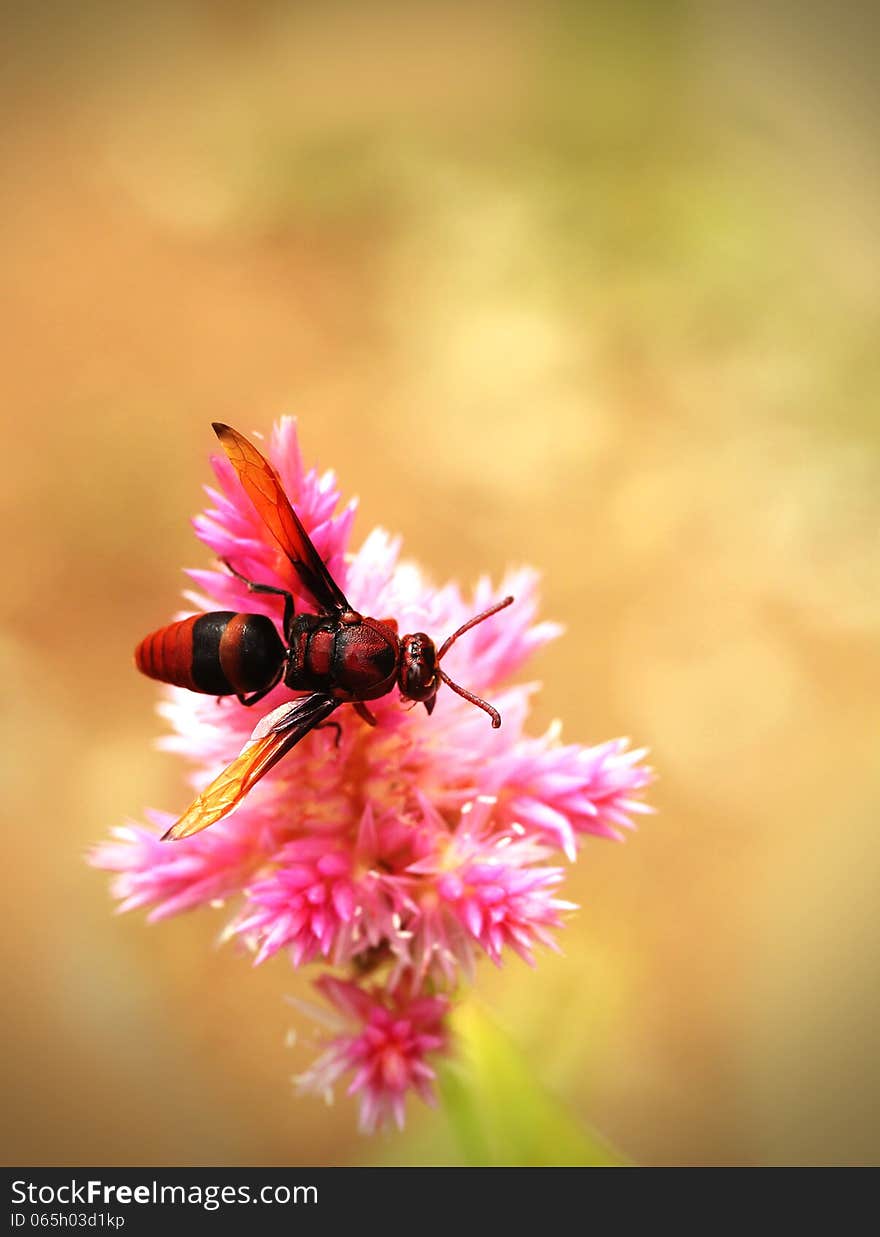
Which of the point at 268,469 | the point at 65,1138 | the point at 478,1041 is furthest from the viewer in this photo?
the point at 65,1138

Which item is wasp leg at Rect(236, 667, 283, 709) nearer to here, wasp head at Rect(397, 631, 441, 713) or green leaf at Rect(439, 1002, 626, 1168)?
wasp head at Rect(397, 631, 441, 713)

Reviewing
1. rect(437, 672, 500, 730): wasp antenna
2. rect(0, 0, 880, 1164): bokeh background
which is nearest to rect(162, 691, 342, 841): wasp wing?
rect(437, 672, 500, 730): wasp antenna

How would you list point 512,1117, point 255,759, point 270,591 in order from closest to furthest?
point 255,759, point 270,591, point 512,1117

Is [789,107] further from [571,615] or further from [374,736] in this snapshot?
[374,736]

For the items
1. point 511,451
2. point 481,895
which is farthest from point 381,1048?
point 511,451

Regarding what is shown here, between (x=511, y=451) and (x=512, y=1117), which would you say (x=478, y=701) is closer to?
(x=512, y=1117)

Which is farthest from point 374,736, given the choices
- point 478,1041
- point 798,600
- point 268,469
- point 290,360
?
point 290,360
